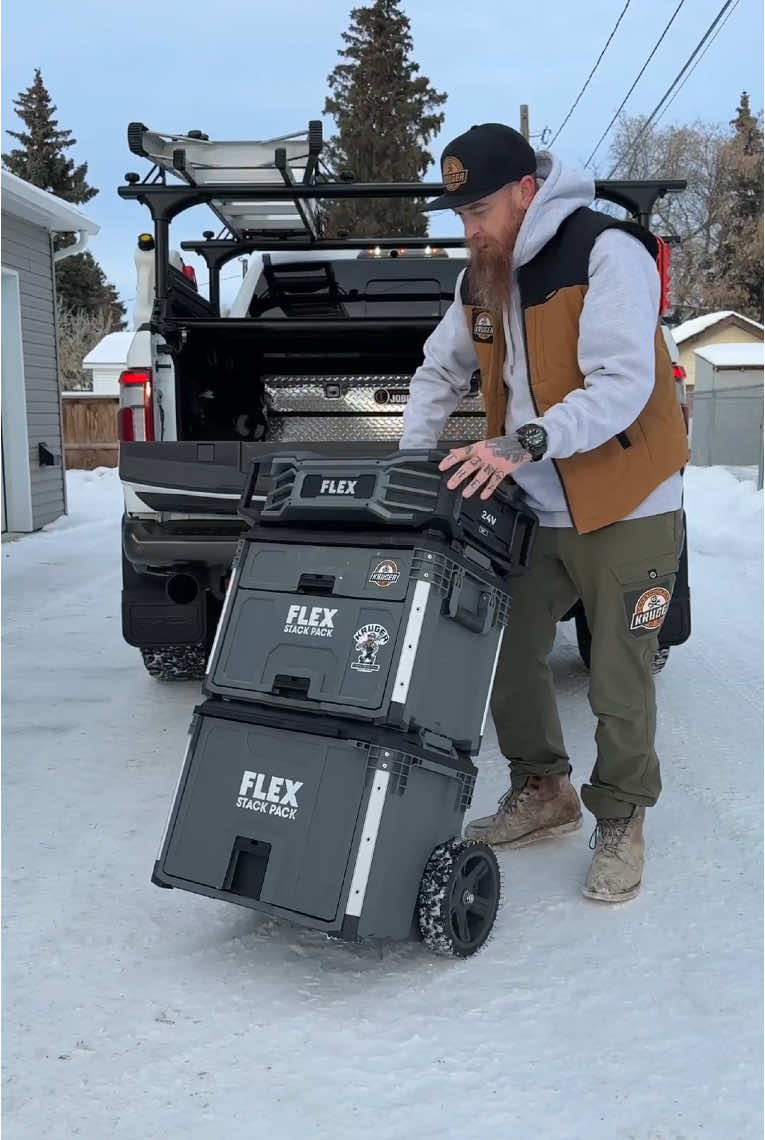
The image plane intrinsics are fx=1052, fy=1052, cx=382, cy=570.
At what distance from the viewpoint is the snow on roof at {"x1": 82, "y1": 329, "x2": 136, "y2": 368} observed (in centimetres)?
2886

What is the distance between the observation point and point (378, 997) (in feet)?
7.53

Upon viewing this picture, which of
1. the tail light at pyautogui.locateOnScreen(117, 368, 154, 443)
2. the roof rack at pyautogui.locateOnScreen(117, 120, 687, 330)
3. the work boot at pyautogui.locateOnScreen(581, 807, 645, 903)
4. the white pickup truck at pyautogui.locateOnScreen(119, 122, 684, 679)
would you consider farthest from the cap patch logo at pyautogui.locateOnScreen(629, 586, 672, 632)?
the tail light at pyautogui.locateOnScreen(117, 368, 154, 443)

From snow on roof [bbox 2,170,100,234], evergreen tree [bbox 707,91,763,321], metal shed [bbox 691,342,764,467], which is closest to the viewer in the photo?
snow on roof [bbox 2,170,100,234]

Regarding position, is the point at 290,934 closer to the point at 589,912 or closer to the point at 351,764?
the point at 351,764

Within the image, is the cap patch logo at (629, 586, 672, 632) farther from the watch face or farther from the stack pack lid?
the watch face

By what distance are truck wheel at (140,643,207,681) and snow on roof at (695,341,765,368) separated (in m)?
21.1

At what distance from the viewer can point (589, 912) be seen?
268 centimetres

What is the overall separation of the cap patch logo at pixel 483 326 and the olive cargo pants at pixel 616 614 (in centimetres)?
54

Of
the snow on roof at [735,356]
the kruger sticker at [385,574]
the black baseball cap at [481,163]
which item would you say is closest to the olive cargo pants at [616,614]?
the kruger sticker at [385,574]

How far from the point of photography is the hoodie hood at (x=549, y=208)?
2564 mm

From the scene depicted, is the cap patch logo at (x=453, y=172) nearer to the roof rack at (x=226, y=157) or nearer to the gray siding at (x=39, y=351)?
the roof rack at (x=226, y=157)

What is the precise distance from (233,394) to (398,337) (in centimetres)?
90

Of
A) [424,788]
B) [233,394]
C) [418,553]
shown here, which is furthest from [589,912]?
[233,394]

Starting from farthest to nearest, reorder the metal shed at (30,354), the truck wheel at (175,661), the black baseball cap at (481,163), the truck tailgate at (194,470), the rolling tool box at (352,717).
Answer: the metal shed at (30,354) → the truck wheel at (175,661) → the truck tailgate at (194,470) → the black baseball cap at (481,163) → the rolling tool box at (352,717)
